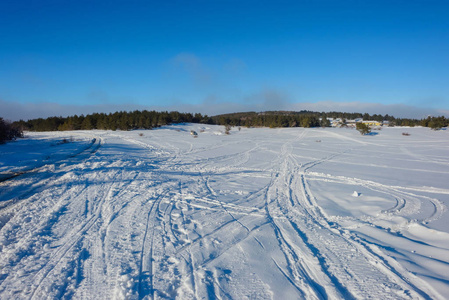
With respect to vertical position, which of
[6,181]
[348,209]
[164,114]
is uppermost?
[164,114]

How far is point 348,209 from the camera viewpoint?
6.35 metres

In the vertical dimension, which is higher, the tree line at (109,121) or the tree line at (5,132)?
the tree line at (109,121)

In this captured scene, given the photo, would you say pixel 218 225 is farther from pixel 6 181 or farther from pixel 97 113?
pixel 97 113

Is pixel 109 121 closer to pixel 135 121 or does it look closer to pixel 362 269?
pixel 135 121

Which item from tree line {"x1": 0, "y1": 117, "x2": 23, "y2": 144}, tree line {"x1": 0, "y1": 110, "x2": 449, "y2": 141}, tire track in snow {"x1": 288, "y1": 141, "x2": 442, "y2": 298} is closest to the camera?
tire track in snow {"x1": 288, "y1": 141, "x2": 442, "y2": 298}

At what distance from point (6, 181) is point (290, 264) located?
10017 millimetres

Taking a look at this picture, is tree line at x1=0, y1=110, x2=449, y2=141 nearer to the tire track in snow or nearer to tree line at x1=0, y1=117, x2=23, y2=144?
tree line at x1=0, y1=117, x2=23, y2=144

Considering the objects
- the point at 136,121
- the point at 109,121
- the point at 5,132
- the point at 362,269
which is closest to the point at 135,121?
the point at 136,121

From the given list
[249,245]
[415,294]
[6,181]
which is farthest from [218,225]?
[6,181]

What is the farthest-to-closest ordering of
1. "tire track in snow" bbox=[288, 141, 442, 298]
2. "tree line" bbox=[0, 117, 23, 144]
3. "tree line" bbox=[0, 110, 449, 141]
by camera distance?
"tree line" bbox=[0, 110, 449, 141], "tree line" bbox=[0, 117, 23, 144], "tire track in snow" bbox=[288, 141, 442, 298]

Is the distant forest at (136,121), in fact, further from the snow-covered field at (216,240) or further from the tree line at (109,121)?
the snow-covered field at (216,240)

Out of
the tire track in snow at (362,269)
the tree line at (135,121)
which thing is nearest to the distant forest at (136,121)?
the tree line at (135,121)

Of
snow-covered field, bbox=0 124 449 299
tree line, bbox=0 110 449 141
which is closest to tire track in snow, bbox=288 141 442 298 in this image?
snow-covered field, bbox=0 124 449 299

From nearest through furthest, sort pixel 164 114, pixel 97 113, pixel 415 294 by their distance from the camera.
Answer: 1. pixel 415 294
2. pixel 97 113
3. pixel 164 114
